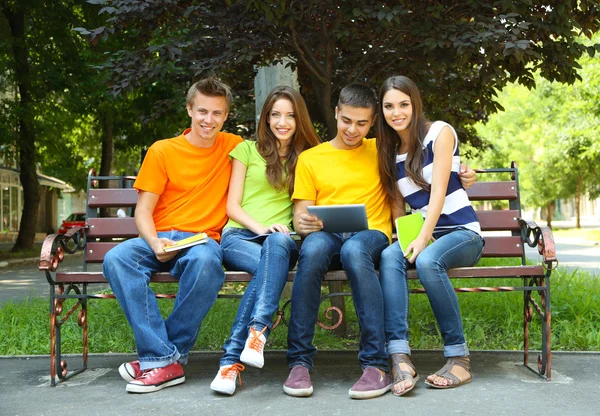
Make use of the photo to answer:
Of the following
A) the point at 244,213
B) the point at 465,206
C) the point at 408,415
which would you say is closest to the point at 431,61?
the point at 465,206

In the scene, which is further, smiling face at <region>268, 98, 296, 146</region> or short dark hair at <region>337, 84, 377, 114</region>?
smiling face at <region>268, 98, 296, 146</region>

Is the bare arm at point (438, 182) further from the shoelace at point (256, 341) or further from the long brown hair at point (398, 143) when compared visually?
the shoelace at point (256, 341)

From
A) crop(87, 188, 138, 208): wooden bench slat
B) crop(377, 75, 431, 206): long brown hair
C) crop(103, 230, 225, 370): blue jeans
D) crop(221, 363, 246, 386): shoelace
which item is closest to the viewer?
crop(221, 363, 246, 386): shoelace

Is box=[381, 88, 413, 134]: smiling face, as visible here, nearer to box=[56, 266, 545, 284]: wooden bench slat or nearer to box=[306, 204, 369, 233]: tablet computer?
box=[306, 204, 369, 233]: tablet computer

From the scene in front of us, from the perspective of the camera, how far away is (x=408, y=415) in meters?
3.36

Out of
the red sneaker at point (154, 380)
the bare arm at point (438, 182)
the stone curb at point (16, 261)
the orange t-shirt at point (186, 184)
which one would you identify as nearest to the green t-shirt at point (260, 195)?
the orange t-shirt at point (186, 184)

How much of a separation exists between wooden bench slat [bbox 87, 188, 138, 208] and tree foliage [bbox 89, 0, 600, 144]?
4.14 feet

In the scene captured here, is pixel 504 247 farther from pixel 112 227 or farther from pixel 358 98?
pixel 112 227

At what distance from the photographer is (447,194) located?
4262mm

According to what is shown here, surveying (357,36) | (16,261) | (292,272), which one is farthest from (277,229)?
(16,261)

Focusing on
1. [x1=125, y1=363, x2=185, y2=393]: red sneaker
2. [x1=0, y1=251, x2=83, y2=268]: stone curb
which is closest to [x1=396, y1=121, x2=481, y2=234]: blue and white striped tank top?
[x1=125, y1=363, x2=185, y2=393]: red sneaker

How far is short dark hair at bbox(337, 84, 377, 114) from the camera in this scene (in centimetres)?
424

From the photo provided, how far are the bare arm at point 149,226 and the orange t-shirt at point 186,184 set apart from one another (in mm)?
55

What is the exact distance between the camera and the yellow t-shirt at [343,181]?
4266 mm
